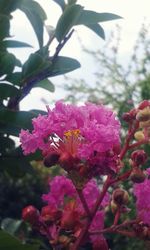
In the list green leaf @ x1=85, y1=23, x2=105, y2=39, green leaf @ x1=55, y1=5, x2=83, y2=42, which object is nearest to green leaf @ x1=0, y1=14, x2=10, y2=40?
green leaf @ x1=55, y1=5, x2=83, y2=42

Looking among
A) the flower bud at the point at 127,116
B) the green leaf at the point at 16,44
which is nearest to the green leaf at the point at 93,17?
the green leaf at the point at 16,44

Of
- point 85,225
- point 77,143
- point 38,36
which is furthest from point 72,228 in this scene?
point 38,36

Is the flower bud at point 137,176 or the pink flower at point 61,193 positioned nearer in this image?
the flower bud at point 137,176

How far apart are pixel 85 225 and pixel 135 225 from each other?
0.32 feet

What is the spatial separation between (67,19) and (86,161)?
0.42 meters

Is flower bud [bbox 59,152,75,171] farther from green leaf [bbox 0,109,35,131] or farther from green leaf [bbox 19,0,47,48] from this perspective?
green leaf [bbox 19,0,47,48]

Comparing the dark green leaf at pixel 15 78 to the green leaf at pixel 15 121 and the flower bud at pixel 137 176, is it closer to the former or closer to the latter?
the green leaf at pixel 15 121

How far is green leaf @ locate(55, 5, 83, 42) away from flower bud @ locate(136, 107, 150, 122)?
1.06 ft

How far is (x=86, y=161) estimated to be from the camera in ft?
2.65

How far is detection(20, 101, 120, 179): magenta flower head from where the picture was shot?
0.80 m

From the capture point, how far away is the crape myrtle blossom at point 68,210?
865mm

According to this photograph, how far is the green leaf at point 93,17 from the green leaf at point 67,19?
5 centimetres

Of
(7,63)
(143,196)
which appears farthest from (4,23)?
(143,196)

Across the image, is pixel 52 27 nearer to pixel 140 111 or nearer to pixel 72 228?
pixel 140 111
